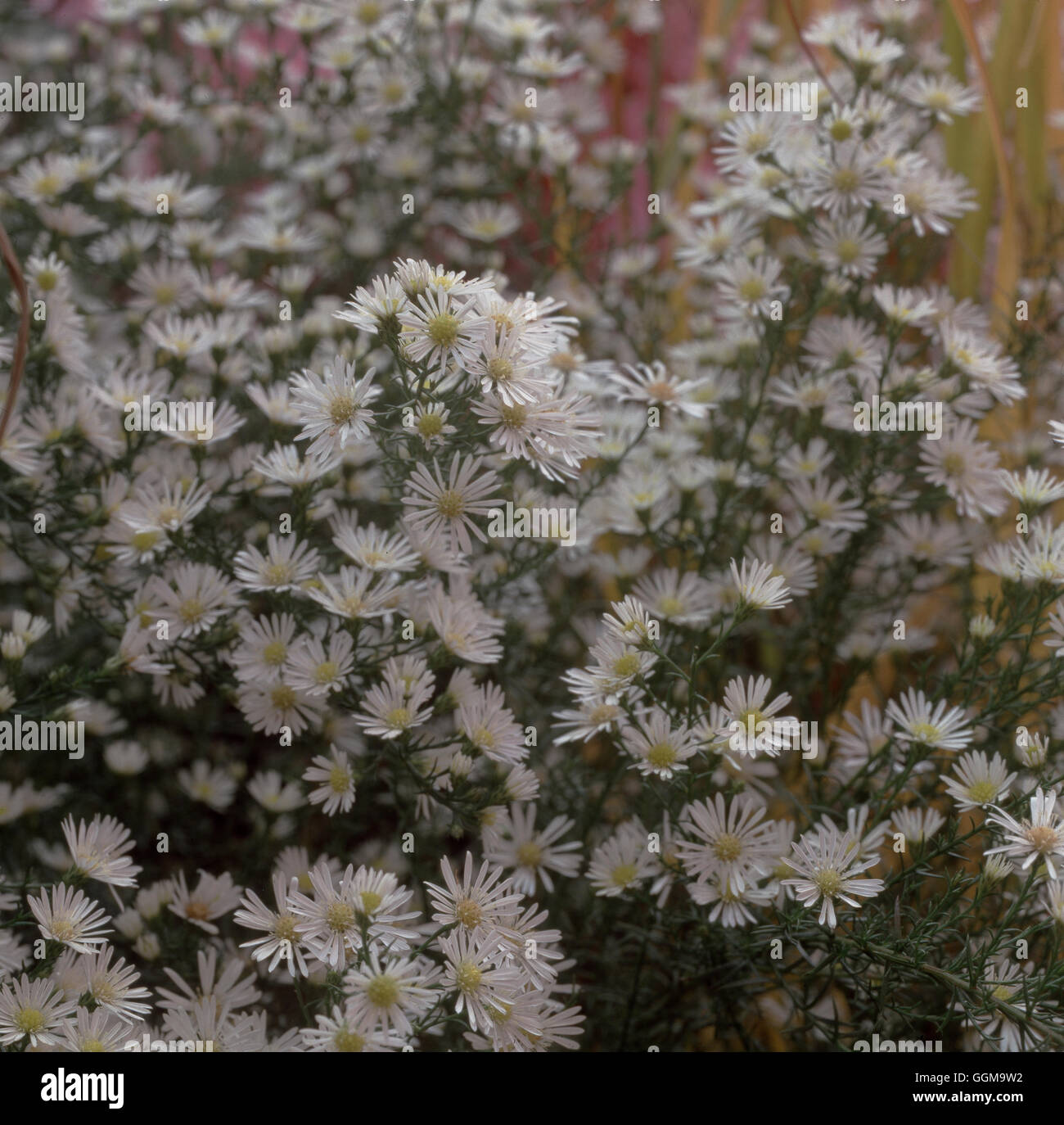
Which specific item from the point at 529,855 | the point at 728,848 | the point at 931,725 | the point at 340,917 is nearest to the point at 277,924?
the point at 340,917

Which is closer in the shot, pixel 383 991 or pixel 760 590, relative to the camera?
pixel 383 991

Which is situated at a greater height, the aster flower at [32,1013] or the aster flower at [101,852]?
the aster flower at [101,852]

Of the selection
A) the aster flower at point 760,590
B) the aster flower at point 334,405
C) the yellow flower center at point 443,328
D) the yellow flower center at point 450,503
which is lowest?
the aster flower at point 760,590

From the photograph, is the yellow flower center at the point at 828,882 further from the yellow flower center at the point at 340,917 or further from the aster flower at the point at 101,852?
the aster flower at the point at 101,852

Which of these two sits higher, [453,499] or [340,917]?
[453,499]

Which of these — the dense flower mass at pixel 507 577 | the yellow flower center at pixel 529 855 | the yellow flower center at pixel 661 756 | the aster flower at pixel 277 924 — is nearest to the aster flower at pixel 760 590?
the dense flower mass at pixel 507 577

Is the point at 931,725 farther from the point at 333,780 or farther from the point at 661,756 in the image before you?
the point at 333,780

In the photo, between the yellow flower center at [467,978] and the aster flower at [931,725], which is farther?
the aster flower at [931,725]

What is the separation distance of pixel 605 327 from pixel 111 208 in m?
0.51

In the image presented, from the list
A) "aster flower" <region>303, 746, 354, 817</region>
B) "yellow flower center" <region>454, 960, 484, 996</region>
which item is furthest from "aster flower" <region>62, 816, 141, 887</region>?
"yellow flower center" <region>454, 960, 484, 996</region>

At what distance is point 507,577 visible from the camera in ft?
2.82

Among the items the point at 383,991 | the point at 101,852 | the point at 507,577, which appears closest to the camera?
the point at 383,991

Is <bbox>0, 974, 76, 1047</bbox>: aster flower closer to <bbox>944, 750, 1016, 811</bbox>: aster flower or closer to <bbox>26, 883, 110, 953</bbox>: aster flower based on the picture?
<bbox>26, 883, 110, 953</bbox>: aster flower

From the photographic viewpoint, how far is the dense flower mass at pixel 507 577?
28.2 inches
